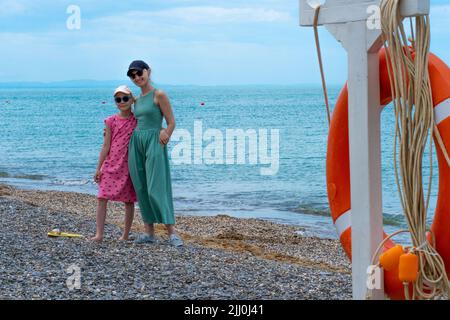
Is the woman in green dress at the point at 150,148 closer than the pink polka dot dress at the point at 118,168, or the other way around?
the woman in green dress at the point at 150,148

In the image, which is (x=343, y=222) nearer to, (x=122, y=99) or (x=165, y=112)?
(x=165, y=112)

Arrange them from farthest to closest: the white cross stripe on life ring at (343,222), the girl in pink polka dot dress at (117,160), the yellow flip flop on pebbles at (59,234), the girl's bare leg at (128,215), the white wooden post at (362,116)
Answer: the yellow flip flop on pebbles at (59,234), the girl's bare leg at (128,215), the girl in pink polka dot dress at (117,160), the white cross stripe on life ring at (343,222), the white wooden post at (362,116)

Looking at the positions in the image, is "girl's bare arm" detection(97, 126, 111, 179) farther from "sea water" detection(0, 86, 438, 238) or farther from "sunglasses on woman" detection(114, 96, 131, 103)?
"sea water" detection(0, 86, 438, 238)

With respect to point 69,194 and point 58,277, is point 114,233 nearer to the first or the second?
point 58,277

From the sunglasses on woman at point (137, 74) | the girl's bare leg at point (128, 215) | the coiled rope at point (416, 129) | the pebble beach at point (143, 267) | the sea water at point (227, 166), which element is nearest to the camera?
the coiled rope at point (416, 129)

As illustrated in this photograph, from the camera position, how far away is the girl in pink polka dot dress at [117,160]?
21.9ft

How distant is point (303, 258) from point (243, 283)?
2.65 meters

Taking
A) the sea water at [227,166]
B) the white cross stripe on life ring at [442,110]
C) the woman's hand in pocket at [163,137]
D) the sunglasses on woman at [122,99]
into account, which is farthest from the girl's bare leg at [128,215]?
the sea water at [227,166]

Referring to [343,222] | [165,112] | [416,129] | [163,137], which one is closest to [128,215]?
[163,137]

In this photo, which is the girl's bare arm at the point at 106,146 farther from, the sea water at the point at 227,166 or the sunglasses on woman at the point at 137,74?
the sea water at the point at 227,166

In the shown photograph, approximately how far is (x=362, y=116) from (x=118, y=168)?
9.81 feet

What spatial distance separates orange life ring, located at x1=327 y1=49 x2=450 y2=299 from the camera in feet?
13.4

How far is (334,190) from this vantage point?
15.4ft
